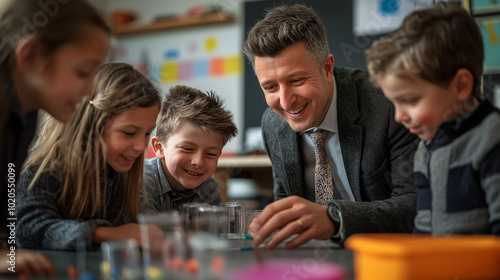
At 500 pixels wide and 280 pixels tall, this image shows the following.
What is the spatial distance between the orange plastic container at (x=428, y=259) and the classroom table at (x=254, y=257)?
0.11 m

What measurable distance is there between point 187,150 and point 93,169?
393 mm

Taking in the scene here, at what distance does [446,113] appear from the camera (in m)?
0.93

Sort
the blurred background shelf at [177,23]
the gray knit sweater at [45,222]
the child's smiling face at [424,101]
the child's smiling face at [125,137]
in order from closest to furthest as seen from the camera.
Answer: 1. the child's smiling face at [424,101]
2. the gray knit sweater at [45,222]
3. the child's smiling face at [125,137]
4. the blurred background shelf at [177,23]

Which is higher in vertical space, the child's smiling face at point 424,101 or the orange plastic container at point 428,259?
the child's smiling face at point 424,101

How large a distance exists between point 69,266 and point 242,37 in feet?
11.1

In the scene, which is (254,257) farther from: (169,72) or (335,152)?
(169,72)

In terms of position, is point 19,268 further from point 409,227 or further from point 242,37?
point 242,37

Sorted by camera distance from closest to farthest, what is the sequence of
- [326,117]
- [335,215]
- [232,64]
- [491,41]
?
[335,215] → [326,117] → [491,41] → [232,64]

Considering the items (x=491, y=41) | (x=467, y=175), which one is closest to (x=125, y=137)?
(x=467, y=175)

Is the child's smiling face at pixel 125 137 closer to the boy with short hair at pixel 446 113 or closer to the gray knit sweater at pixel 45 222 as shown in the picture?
the gray knit sweater at pixel 45 222

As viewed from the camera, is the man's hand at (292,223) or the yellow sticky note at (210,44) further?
the yellow sticky note at (210,44)

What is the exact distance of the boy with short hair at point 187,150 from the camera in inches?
61.1

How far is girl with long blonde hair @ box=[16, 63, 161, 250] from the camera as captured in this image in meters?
1.08

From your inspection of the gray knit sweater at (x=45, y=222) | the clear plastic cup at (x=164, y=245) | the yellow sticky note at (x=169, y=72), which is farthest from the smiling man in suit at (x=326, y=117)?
the yellow sticky note at (x=169, y=72)
